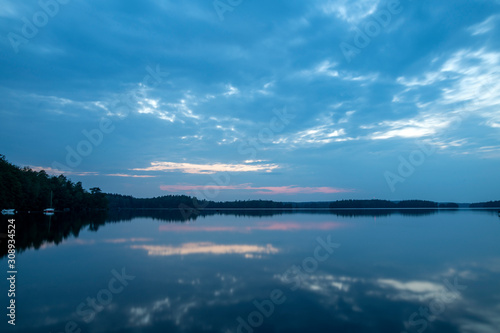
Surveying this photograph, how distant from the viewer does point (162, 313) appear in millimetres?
7570

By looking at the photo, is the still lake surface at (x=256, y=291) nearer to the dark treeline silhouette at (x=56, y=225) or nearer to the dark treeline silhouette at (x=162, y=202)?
the dark treeline silhouette at (x=56, y=225)

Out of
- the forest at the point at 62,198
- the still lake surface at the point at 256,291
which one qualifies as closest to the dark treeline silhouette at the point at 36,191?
the forest at the point at 62,198

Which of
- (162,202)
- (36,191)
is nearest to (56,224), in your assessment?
(36,191)

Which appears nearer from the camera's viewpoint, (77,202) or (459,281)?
(459,281)

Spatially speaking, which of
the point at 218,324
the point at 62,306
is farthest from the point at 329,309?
the point at 62,306

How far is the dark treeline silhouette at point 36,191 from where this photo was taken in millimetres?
54688

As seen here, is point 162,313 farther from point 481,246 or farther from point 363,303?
point 481,246

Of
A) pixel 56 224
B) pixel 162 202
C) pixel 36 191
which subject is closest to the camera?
pixel 56 224

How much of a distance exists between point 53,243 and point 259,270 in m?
15.3

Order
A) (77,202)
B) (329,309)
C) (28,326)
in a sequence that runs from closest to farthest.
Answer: (28,326) → (329,309) → (77,202)

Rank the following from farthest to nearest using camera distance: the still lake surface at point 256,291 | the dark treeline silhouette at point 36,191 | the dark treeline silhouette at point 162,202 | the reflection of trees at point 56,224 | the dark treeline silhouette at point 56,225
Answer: the dark treeline silhouette at point 162,202 < the dark treeline silhouette at point 36,191 < the reflection of trees at point 56,224 < the dark treeline silhouette at point 56,225 < the still lake surface at point 256,291

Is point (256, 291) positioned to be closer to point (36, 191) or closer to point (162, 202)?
point (36, 191)

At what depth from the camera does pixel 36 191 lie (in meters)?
68.1

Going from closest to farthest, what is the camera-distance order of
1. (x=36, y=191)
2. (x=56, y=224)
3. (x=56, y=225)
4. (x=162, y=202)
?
(x=56, y=225), (x=56, y=224), (x=36, y=191), (x=162, y=202)
